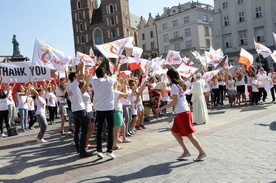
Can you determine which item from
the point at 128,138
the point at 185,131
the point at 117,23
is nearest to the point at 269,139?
the point at 185,131

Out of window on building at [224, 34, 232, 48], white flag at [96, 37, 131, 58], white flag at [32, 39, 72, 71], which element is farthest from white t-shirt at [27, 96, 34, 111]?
window on building at [224, 34, 232, 48]

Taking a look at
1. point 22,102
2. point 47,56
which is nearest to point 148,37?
point 22,102

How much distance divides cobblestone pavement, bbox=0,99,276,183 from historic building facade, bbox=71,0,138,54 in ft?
258

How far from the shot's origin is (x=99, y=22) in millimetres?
89062

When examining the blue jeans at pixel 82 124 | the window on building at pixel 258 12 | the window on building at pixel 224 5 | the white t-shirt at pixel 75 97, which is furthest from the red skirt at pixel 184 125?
the window on building at pixel 224 5

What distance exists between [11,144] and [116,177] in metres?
5.40

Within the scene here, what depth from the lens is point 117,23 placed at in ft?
281

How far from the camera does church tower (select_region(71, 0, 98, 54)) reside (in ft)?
295

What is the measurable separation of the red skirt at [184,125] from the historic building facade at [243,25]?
40563 mm

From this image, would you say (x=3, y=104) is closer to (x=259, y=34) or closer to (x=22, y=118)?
(x=22, y=118)

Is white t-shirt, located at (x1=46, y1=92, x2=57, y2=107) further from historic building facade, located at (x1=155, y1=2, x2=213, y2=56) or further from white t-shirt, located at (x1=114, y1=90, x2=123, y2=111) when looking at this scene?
historic building facade, located at (x1=155, y1=2, x2=213, y2=56)

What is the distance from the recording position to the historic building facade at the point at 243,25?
1734 inches

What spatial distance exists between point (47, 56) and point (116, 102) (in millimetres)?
3713

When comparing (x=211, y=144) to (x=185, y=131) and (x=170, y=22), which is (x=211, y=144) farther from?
(x=170, y=22)
